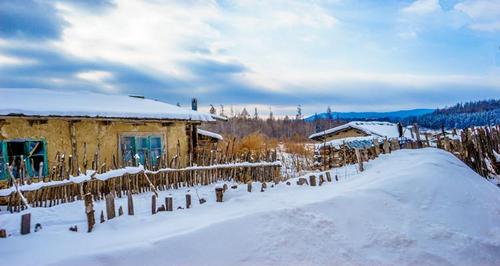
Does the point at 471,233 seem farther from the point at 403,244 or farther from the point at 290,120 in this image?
the point at 290,120

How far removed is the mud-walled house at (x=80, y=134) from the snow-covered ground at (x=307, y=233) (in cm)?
449

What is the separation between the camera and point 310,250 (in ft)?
13.7

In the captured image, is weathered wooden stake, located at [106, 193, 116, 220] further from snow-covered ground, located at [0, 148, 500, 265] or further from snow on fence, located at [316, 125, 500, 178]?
snow on fence, located at [316, 125, 500, 178]

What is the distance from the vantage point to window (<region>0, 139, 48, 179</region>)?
392 inches

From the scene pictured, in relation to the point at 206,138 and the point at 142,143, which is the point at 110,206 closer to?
the point at 142,143

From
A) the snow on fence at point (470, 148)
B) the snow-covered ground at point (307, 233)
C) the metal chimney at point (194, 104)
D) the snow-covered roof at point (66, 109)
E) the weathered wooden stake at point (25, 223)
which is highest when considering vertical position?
the metal chimney at point (194, 104)

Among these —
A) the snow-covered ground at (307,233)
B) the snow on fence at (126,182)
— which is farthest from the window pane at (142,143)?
the snow-covered ground at (307,233)

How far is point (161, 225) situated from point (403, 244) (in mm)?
2985

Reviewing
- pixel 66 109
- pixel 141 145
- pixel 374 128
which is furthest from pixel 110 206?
pixel 374 128

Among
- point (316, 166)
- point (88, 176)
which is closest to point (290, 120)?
point (316, 166)

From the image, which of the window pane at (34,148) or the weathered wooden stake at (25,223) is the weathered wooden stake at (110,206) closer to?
the weathered wooden stake at (25,223)

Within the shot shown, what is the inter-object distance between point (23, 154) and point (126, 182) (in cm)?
349

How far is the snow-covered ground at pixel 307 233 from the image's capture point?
13.1 feet

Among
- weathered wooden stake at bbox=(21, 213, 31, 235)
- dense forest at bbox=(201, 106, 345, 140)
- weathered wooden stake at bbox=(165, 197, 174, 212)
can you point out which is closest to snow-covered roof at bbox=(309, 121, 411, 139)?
weathered wooden stake at bbox=(165, 197, 174, 212)
